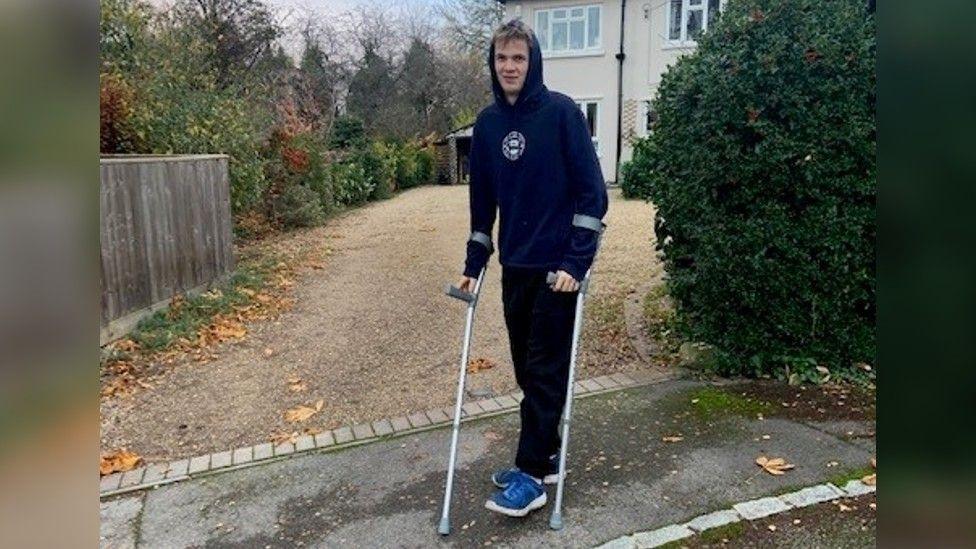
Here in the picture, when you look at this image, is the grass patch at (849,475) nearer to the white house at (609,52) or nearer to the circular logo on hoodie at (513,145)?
the circular logo on hoodie at (513,145)

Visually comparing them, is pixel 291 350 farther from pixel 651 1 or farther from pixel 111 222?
pixel 651 1

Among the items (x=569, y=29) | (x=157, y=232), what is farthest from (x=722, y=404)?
(x=569, y=29)

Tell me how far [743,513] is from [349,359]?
3.58 metres

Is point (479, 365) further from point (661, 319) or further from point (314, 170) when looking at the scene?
point (314, 170)

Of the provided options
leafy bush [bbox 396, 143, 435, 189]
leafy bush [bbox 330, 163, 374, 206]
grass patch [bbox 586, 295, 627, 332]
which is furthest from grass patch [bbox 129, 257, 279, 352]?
leafy bush [bbox 396, 143, 435, 189]

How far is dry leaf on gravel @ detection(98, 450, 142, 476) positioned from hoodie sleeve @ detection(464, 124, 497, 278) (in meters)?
2.22

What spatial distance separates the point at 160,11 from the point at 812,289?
10808mm

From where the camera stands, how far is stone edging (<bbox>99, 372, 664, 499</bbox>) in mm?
3877

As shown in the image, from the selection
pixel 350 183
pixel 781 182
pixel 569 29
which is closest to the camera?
pixel 781 182

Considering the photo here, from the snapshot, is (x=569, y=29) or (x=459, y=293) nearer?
(x=459, y=293)

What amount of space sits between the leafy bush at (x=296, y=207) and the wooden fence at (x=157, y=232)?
14.5 ft

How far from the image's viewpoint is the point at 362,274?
376 inches

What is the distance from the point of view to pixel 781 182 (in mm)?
4344
